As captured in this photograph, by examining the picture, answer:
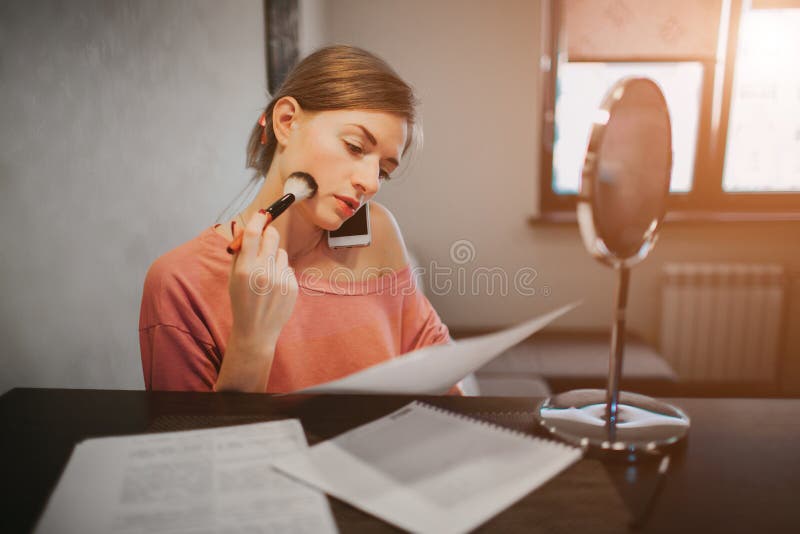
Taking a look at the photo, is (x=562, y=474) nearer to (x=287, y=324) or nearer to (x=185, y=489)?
(x=185, y=489)

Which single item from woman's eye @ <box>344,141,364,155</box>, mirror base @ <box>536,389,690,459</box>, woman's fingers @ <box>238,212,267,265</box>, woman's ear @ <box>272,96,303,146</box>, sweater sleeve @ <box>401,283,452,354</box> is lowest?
sweater sleeve @ <box>401,283,452,354</box>

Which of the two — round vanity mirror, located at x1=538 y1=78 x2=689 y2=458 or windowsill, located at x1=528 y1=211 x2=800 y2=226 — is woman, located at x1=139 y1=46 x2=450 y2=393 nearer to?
round vanity mirror, located at x1=538 y1=78 x2=689 y2=458

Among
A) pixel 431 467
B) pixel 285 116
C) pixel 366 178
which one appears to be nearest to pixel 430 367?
pixel 431 467

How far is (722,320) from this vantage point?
2.57 metres

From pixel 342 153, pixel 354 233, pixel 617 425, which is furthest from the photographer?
pixel 354 233

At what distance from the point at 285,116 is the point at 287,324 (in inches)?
11.6

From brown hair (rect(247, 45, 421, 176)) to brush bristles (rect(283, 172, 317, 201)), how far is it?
0.25 feet

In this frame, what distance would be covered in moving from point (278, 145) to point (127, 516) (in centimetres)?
55

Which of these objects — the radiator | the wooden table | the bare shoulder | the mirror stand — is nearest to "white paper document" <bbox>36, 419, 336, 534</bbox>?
the wooden table

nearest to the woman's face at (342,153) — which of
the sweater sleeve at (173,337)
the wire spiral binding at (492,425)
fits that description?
the sweater sleeve at (173,337)

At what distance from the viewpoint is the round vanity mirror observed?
489mm

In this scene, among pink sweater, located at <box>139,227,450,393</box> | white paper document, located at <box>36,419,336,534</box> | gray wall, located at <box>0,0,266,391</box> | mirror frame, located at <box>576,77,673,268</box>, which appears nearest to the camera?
white paper document, located at <box>36,419,336,534</box>

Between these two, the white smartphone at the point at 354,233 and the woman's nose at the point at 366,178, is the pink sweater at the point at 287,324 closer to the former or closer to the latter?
the white smartphone at the point at 354,233

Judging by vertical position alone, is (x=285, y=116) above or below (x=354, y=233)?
above
